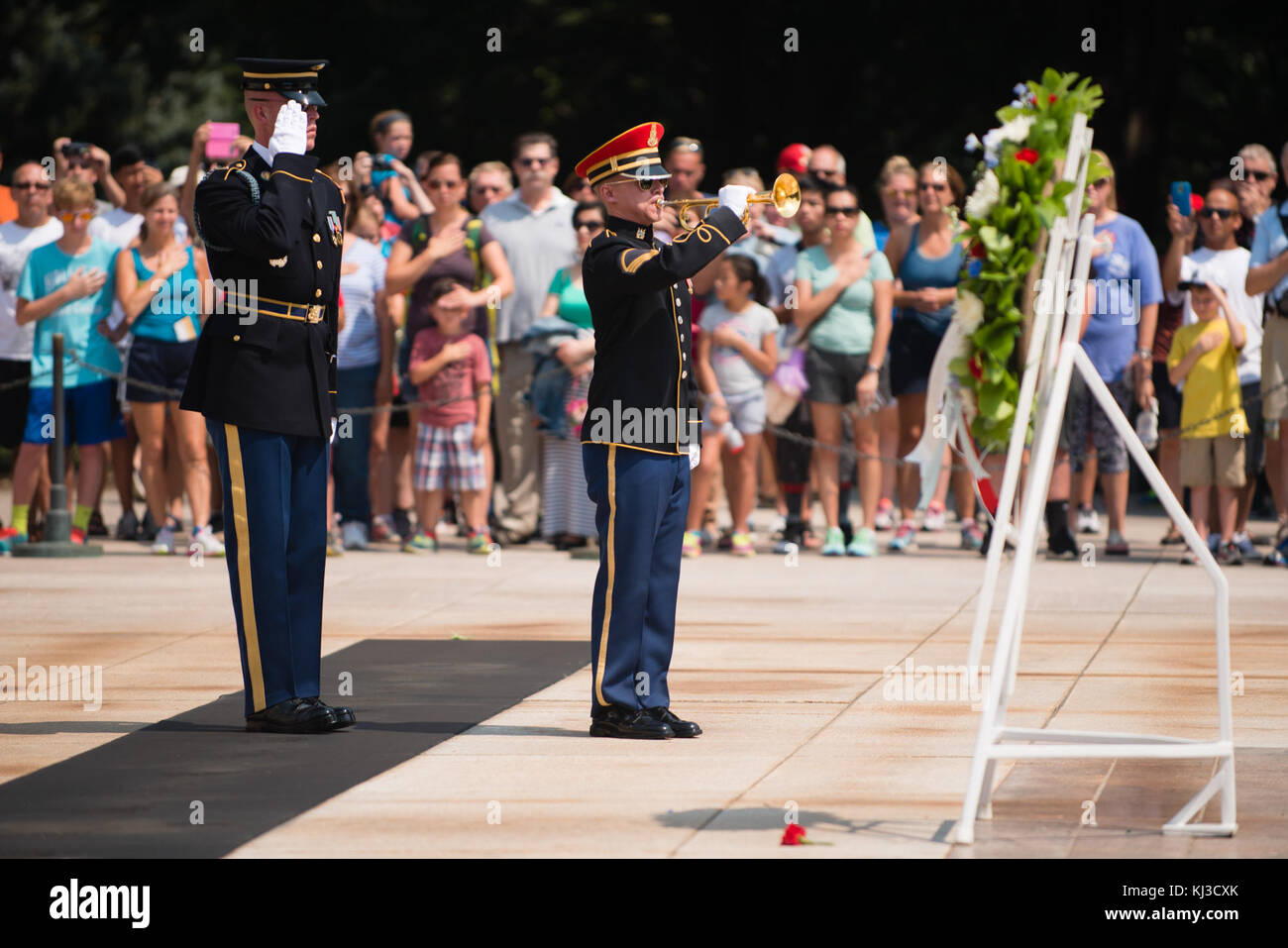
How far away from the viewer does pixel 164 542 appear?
1342cm

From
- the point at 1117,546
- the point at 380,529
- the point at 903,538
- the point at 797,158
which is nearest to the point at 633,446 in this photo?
the point at 903,538

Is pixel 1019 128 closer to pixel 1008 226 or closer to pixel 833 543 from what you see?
pixel 1008 226

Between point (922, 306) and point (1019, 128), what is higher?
point (1019, 128)

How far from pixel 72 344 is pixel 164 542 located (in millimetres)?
1390

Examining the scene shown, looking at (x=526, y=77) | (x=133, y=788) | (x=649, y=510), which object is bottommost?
(x=133, y=788)

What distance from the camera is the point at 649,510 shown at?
7488 mm

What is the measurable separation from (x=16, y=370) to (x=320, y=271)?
6.81 m

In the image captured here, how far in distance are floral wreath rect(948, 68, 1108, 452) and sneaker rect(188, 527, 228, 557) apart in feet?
25.5

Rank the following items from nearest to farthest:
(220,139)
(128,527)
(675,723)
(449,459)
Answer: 1. (675,723)
2. (220,139)
3. (449,459)
4. (128,527)

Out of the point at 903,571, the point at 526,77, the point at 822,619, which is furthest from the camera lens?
the point at 526,77

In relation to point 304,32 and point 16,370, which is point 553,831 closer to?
point 16,370

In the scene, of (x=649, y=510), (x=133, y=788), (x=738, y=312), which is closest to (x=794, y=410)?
(x=738, y=312)

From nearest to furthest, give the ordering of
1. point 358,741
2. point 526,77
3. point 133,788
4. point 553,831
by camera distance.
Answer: point 553,831 < point 133,788 < point 358,741 < point 526,77

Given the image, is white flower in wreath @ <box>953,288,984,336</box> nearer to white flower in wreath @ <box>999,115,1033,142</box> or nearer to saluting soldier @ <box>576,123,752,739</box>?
white flower in wreath @ <box>999,115,1033,142</box>
